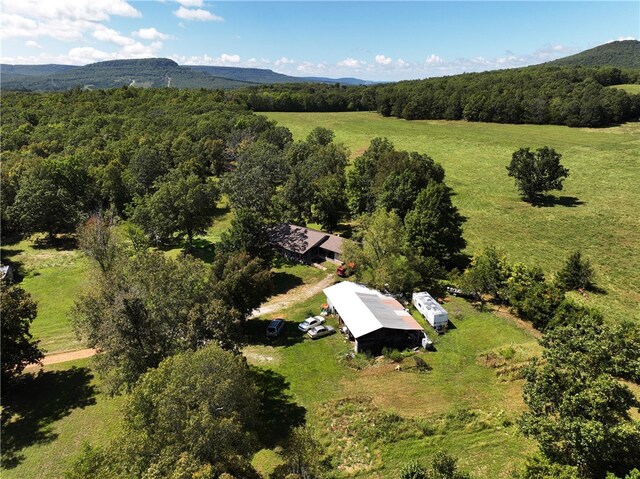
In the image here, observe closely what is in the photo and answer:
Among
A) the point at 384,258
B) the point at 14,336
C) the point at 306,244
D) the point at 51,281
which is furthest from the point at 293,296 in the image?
the point at 51,281

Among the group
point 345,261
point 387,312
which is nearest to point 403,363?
point 387,312

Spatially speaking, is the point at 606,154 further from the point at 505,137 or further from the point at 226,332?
the point at 226,332

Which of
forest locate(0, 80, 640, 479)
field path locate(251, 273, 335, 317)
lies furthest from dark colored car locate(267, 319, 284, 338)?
field path locate(251, 273, 335, 317)

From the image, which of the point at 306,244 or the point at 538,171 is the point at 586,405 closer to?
the point at 306,244

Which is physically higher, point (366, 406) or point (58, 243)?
point (366, 406)

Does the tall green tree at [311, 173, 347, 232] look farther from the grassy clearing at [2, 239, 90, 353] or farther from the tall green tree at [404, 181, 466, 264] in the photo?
the grassy clearing at [2, 239, 90, 353]

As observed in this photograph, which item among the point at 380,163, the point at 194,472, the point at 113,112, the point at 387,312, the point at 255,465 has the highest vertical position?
the point at 113,112

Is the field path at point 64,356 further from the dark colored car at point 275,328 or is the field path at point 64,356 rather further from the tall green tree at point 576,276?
the tall green tree at point 576,276
